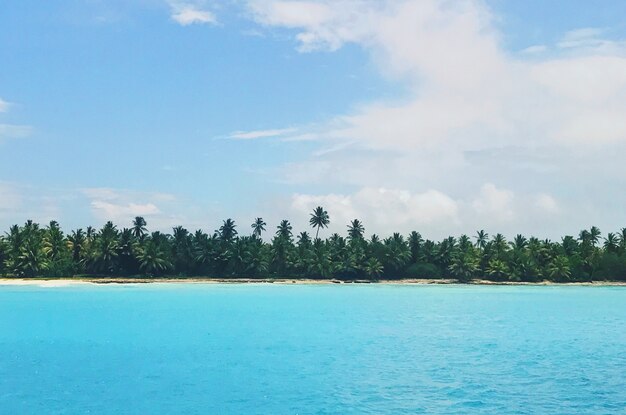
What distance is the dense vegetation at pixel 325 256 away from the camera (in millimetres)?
114438

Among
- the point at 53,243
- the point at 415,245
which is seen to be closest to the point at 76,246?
the point at 53,243

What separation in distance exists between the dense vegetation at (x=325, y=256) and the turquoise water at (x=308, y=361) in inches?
2062

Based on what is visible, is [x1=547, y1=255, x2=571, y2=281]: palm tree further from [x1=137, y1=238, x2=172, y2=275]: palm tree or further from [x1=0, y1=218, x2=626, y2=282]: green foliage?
[x1=137, y1=238, x2=172, y2=275]: palm tree

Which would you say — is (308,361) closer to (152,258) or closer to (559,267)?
(152,258)

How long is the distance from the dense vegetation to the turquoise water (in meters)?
52.4

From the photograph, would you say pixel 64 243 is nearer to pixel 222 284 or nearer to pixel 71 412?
pixel 222 284

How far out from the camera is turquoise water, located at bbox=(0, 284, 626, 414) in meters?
23.3

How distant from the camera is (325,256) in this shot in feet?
398

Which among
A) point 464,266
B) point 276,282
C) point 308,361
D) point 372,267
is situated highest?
point 464,266

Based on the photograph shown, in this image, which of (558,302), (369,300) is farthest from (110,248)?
(558,302)

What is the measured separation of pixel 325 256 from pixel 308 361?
88.4m

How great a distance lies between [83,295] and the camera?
3351 inches

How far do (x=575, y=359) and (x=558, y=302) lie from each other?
4967 centimetres

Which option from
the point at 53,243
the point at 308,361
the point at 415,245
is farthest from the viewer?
the point at 415,245
